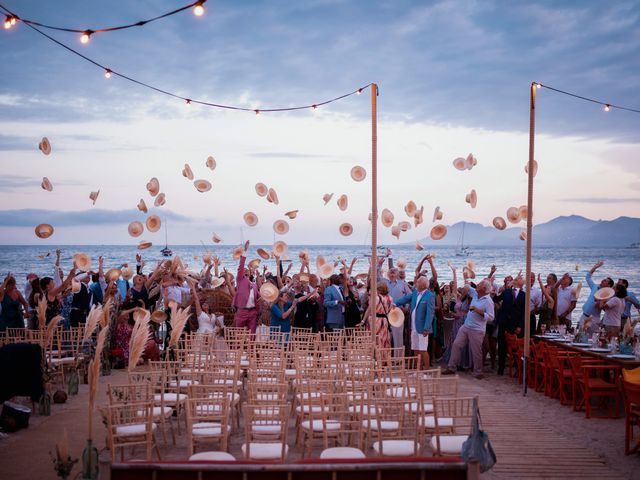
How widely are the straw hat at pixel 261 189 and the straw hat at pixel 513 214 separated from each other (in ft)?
17.3

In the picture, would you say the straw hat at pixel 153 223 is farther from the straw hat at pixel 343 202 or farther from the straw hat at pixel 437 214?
the straw hat at pixel 437 214

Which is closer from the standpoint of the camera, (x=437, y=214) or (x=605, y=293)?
(x=605, y=293)

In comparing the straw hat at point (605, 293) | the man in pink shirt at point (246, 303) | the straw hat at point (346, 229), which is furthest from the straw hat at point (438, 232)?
the man in pink shirt at point (246, 303)

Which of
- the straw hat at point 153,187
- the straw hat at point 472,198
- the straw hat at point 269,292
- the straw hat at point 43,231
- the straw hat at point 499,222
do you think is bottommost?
the straw hat at point 269,292

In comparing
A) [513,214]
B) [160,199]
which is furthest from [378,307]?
[160,199]

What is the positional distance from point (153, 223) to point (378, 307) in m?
5.08

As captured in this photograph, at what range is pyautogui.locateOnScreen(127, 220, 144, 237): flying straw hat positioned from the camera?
46.5ft

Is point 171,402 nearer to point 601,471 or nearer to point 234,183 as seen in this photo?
point 601,471

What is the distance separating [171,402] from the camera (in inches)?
324

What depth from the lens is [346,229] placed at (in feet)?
50.5

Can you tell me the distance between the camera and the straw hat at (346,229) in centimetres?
1533

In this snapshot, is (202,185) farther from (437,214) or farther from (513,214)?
(513,214)

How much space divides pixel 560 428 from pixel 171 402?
17.4ft

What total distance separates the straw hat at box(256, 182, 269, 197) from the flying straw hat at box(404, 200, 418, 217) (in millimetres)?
3134
